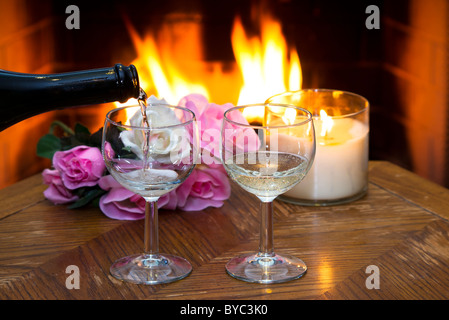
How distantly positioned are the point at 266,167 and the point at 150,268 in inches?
7.5

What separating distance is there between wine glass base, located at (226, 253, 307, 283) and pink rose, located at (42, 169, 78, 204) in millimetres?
322

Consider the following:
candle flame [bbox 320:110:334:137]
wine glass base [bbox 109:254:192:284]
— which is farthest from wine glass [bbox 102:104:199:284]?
candle flame [bbox 320:110:334:137]

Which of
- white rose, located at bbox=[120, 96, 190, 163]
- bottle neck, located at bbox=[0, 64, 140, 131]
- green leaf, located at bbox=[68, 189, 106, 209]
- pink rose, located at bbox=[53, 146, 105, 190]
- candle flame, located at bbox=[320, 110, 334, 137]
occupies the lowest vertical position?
green leaf, located at bbox=[68, 189, 106, 209]

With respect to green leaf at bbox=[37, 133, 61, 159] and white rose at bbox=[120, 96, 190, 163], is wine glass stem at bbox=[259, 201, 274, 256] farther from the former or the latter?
green leaf at bbox=[37, 133, 61, 159]

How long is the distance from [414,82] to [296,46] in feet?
1.07

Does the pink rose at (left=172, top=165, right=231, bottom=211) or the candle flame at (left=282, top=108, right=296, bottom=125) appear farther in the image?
the pink rose at (left=172, top=165, right=231, bottom=211)

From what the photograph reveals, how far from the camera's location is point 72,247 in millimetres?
939

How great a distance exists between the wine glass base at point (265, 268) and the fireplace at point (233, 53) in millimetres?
995

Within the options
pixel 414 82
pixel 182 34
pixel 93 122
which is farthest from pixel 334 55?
pixel 93 122

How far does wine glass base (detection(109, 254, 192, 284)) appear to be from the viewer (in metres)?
0.84

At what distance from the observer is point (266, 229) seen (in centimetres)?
88

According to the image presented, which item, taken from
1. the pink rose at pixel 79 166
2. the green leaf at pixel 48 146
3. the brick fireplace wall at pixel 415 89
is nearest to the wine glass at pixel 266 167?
the pink rose at pixel 79 166

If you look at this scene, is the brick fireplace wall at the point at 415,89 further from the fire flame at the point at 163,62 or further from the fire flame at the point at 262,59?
the fire flame at the point at 163,62

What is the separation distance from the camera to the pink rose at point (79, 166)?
105cm
